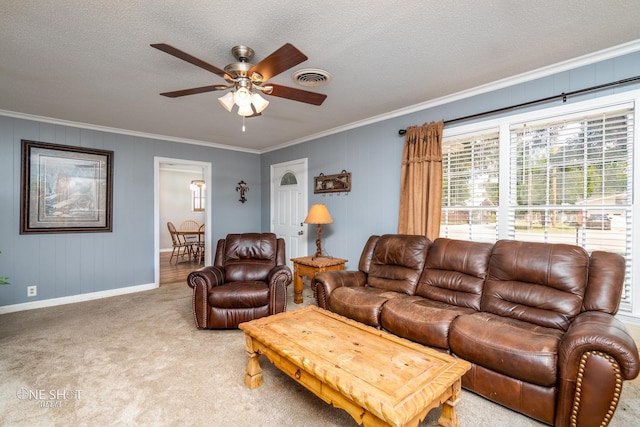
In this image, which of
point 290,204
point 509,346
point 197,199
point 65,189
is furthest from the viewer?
point 197,199

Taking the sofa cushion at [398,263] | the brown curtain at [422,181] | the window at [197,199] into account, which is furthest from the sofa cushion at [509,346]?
the window at [197,199]

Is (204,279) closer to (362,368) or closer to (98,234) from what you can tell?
(362,368)

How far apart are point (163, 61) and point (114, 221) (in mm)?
3041

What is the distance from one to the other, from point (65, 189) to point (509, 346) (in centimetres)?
520

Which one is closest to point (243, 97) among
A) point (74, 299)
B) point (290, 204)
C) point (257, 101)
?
point (257, 101)

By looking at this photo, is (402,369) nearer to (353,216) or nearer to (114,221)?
(353,216)

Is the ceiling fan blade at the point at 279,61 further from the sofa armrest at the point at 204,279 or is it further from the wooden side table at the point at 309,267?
the wooden side table at the point at 309,267

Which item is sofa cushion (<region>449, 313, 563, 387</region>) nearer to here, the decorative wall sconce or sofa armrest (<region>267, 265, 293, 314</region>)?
sofa armrest (<region>267, 265, 293, 314</region>)

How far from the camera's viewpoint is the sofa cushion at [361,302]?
2.55 metres

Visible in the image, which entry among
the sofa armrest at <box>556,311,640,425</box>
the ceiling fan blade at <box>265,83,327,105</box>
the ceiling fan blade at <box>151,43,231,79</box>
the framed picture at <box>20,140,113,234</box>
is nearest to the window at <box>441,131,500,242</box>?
the sofa armrest at <box>556,311,640,425</box>

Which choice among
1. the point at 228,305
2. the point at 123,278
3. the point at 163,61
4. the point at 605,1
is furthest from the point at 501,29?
the point at 123,278

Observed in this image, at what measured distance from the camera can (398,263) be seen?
10.1ft

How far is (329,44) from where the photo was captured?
85.5 inches

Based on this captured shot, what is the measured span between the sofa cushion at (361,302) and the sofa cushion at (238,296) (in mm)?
720
